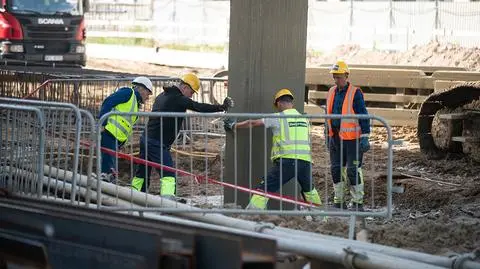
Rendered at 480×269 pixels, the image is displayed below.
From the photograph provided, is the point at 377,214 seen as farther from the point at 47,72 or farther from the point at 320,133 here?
the point at 47,72

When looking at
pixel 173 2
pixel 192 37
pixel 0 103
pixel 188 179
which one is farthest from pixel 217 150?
pixel 173 2

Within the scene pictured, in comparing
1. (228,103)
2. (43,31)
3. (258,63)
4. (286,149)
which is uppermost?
(258,63)

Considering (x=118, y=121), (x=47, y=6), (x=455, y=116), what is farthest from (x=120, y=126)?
(x=47, y=6)

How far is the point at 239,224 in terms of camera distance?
903 cm

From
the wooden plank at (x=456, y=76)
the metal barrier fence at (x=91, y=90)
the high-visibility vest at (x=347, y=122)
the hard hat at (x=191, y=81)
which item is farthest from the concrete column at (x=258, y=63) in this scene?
the wooden plank at (x=456, y=76)

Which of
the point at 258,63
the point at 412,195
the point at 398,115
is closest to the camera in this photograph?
the point at 258,63

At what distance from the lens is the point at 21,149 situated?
33.8 feet

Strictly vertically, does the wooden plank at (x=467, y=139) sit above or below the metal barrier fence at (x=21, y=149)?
below

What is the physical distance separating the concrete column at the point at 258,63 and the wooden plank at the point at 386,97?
892cm

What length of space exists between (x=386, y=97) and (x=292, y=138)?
996 centimetres

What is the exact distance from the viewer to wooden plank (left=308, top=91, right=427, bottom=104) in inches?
810

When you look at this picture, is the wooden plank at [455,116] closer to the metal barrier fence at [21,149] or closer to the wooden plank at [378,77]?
the wooden plank at [378,77]

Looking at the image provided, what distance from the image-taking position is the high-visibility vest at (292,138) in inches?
441

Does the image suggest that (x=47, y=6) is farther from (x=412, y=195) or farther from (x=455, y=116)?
(x=412, y=195)
